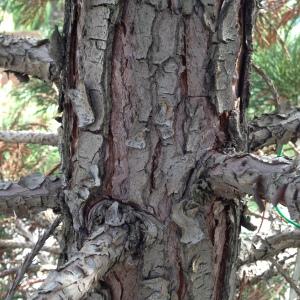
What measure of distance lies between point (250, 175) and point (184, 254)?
0.14 meters

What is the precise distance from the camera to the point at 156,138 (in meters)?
0.60

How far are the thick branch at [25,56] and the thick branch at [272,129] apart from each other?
276mm

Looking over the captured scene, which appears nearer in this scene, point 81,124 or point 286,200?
point 286,200

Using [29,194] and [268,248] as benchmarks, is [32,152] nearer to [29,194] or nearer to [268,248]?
[268,248]

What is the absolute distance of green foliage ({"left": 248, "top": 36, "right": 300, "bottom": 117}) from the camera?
1447 mm

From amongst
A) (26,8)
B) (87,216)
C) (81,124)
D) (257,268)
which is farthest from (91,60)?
(26,8)

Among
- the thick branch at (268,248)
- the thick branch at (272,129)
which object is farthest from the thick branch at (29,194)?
the thick branch at (268,248)

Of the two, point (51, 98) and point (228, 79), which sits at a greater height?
point (228, 79)

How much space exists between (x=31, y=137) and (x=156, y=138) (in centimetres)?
48

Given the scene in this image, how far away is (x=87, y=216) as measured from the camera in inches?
24.9

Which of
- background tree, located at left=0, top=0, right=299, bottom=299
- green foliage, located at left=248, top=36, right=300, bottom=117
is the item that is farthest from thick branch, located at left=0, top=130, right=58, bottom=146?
green foliage, located at left=248, top=36, right=300, bottom=117

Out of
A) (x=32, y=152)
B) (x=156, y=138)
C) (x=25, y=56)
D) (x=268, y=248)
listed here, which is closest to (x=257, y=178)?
(x=156, y=138)

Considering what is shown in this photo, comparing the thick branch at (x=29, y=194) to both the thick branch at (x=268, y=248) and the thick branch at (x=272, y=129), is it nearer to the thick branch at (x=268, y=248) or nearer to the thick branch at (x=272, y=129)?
the thick branch at (x=272, y=129)

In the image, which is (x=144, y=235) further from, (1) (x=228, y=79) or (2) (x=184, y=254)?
(1) (x=228, y=79)
